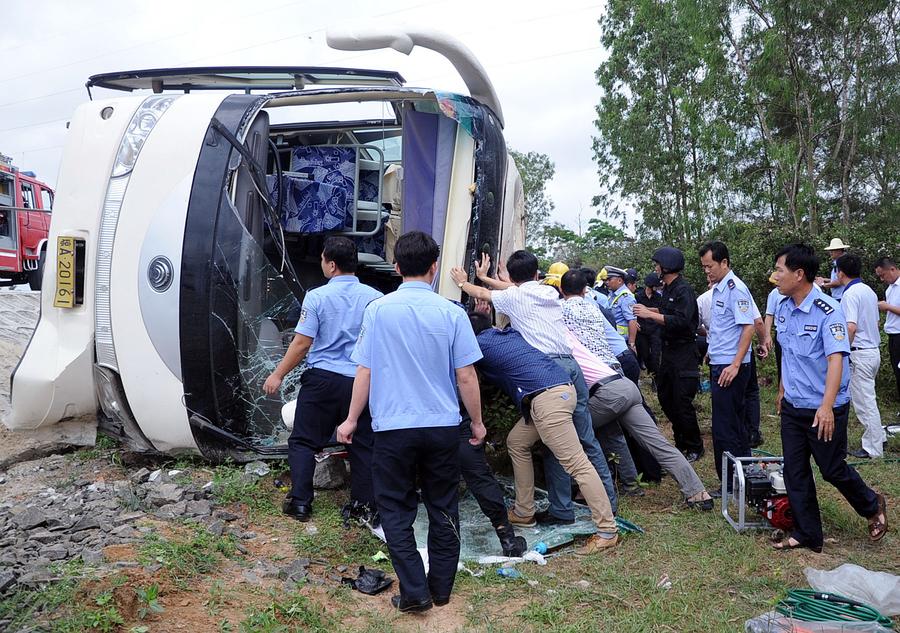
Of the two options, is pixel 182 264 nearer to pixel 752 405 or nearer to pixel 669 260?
pixel 669 260

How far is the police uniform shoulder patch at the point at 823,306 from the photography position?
397cm

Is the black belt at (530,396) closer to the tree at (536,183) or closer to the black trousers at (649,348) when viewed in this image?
the black trousers at (649,348)

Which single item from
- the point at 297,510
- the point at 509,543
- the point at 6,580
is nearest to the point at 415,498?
the point at 509,543

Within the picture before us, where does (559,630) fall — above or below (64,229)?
below

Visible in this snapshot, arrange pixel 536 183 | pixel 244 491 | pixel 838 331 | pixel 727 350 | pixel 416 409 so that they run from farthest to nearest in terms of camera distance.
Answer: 1. pixel 536 183
2. pixel 727 350
3. pixel 244 491
4. pixel 838 331
5. pixel 416 409

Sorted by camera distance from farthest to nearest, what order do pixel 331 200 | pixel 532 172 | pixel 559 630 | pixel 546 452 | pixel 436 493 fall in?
pixel 532 172 < pixel 331 200 < pixel 546 452 < pixel 436 493 < pixel 559 630

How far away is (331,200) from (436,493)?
324 cm

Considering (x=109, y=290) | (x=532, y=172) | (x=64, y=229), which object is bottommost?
(x=109, y=290)

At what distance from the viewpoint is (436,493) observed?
11.1 feet

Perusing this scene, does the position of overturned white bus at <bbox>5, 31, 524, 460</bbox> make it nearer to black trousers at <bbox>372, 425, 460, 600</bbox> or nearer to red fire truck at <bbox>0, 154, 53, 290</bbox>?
black trousers at <bbox>372, 425, 460, 600</bbox>

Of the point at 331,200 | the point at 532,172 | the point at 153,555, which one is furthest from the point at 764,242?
the point at 532,172

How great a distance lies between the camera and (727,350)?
16.8ft

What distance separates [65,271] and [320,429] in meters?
2.09

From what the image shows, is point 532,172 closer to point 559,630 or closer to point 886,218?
point 886,218
